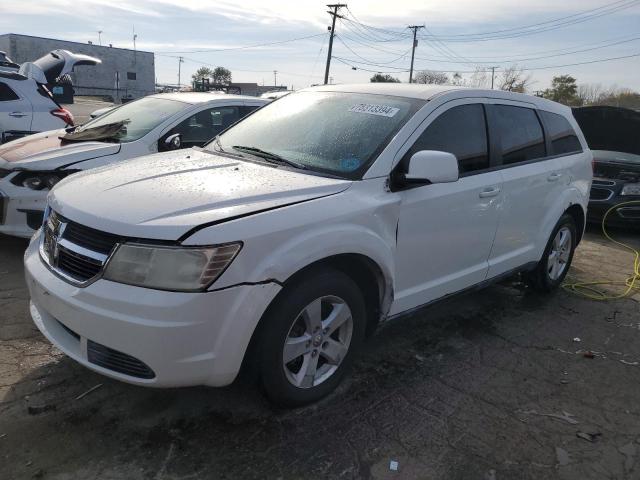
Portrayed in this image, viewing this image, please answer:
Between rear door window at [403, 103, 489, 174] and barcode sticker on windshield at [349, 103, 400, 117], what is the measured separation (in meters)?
0.25

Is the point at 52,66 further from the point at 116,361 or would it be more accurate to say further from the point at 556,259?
the point at 556,259

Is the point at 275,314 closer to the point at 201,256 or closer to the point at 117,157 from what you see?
the point at 201,256

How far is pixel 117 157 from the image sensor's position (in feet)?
17.2

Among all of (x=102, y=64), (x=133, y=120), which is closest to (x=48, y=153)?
(x=133, y=120)

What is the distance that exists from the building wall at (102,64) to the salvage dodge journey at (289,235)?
61251 mm

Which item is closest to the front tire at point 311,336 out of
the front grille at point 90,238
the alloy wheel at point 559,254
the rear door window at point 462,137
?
the front grille at point 90,238

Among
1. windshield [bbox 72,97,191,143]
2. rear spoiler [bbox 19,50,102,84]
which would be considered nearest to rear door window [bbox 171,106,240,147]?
windshield [bbox 72,97,191,143]

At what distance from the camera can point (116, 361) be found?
2.52 metres

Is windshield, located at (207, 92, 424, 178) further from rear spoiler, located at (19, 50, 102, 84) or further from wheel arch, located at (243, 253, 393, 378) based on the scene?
rear spoiler, located at (19, 50, 102, 84)

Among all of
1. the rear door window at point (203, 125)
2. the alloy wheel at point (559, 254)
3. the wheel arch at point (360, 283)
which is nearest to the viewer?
the wheel arch at point (360, 283)

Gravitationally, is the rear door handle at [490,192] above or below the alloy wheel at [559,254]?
above

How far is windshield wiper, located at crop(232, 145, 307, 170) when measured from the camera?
3247mm

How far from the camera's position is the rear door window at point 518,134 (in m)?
4.08

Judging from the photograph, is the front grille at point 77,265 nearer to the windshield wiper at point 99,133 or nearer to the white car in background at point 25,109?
the windshield wiper at point 99,133
